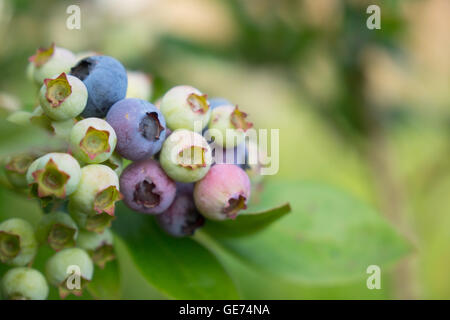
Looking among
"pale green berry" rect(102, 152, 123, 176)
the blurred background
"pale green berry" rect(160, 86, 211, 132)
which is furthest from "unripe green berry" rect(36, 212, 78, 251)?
the blurred background

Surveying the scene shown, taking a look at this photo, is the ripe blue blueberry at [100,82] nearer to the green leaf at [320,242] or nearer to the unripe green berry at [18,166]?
the unripe green berry at [18,166]

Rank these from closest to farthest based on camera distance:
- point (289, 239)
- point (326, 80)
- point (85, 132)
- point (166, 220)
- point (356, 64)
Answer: point (85, 132) < point (166, 220) < point (289, 239) < point (356, 64) < point (326, 80)

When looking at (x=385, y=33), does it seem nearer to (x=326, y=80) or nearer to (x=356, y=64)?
(x=356, y=64)

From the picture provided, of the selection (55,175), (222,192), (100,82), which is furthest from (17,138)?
(222,192)

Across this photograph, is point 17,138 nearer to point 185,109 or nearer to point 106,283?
point 185,109

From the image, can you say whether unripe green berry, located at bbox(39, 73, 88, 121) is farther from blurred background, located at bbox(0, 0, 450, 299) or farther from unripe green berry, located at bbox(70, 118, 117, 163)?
blurred background, located at bbox(0, 0, 450, 299)

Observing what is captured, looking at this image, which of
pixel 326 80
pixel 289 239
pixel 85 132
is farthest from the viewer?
pixel 326 80
